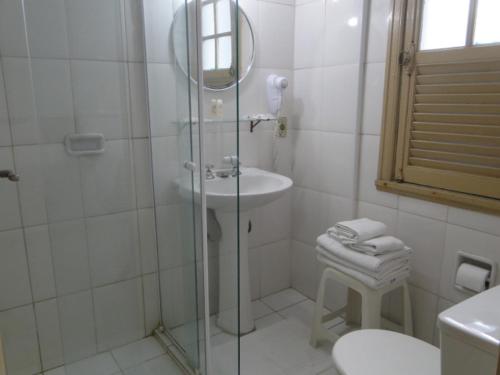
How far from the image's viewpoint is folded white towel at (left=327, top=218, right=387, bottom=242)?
176 centimetres

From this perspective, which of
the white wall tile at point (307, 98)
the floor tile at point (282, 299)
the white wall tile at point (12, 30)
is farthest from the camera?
the floor tile at point (282, 299)

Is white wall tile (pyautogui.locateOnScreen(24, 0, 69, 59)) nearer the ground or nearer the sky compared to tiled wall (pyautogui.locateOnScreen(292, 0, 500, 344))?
nearer the sky

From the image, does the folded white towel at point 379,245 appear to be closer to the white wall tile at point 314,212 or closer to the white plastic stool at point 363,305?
the white plastic stool at point 363,305

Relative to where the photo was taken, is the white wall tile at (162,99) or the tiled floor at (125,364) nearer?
the white wall tile at (162,99)

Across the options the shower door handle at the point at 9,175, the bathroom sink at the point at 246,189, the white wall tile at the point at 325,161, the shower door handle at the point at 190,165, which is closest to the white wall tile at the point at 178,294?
the bathroom sink at the point at 246,189

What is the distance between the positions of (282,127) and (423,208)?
94 cm

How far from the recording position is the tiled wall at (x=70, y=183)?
151cm

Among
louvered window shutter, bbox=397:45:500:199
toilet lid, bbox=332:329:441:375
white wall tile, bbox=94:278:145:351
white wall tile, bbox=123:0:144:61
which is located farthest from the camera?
white wall tile, bbox=94:278:145:351

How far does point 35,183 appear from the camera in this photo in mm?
1609

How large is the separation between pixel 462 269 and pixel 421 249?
0.78ft

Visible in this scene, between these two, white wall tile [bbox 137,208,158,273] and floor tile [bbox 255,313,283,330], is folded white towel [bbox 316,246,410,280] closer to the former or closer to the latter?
floor tile [bbox 255,313,283,330]

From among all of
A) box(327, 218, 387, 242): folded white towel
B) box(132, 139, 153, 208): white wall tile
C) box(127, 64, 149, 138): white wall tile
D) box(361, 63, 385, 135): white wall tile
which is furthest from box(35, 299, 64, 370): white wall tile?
box(361, 63, 385, 135): white wall tile

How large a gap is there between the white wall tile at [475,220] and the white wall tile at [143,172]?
138cm

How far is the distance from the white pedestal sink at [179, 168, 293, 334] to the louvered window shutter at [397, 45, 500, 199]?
2.05ft
